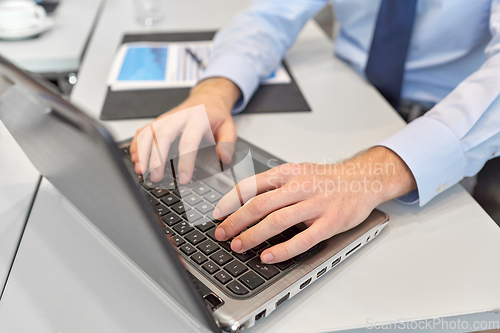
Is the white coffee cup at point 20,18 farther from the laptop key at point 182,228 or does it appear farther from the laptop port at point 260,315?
the laptop port at point 260,315

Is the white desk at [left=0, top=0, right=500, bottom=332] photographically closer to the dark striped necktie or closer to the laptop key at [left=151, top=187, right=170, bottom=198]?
the laptop key at [left=151, top=187, right=170, bottom=198]

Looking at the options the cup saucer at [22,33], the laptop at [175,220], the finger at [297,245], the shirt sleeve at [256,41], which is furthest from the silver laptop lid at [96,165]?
the cup saucer at [22,33]

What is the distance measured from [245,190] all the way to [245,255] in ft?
0.28

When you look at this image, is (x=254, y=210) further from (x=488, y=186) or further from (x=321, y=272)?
(x=488, y=186)

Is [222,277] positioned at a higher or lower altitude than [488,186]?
higher

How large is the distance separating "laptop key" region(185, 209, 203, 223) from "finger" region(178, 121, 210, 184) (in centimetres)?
5

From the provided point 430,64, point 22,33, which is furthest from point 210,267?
point 22,33

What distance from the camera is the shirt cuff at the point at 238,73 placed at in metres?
0.82

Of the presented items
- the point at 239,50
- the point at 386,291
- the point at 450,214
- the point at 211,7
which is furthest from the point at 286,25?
the point at 386,291

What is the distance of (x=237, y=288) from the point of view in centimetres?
41

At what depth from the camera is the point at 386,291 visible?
45 cm

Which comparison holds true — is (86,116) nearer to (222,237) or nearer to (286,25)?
(222,237)

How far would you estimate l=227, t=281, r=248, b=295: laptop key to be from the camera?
1.32ft

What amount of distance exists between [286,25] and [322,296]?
30.5 inches
